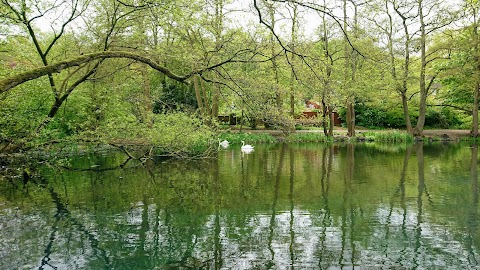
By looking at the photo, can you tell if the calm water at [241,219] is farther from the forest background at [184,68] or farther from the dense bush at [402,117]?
the dense bush at [402,117]

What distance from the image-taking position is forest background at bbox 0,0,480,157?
27.1 ft

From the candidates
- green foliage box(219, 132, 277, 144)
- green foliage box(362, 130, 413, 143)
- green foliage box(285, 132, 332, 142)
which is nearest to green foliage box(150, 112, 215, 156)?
green foliage box(219, 132, 277, 144)

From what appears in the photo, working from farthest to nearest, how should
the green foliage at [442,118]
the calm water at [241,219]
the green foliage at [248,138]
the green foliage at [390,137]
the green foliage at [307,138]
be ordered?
the green foliage at [442,118] < the green foliage at [307,138] < the green foliage at [390,137] < the green foliage at [248,138] < the calm water at [241,219]

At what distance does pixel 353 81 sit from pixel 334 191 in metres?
16.9

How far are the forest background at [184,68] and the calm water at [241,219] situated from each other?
1550mm

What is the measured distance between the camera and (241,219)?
306 inches

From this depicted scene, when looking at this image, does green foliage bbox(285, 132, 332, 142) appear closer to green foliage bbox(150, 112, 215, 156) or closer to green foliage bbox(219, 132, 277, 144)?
green foliage bbox(219, 132, 277, 144)

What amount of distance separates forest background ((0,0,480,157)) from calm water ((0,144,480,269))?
5.09ft

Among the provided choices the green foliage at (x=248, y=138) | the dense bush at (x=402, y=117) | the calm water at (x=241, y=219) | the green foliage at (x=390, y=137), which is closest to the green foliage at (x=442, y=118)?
the dense bush at (x=402, y=117)

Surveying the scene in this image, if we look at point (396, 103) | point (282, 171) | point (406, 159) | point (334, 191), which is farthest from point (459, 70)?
point (334, 191)

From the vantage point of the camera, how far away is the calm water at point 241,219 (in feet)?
19.0

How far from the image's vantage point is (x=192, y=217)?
26.1 feet

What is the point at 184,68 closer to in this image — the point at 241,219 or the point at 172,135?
the point at 172,135

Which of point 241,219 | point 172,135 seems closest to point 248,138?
point 172,135
